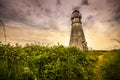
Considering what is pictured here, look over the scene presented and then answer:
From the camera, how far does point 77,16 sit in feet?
119

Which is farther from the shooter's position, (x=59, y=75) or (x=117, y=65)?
(x=117, y=65)

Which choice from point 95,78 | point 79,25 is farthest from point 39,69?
point 79,25

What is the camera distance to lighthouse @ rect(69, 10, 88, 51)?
32.4 m

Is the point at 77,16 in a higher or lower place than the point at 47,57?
higher

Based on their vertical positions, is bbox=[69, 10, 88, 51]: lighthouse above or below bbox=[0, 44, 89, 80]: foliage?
above

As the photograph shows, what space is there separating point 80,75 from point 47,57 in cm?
210

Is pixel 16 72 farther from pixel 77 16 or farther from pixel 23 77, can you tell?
pixel 77 16

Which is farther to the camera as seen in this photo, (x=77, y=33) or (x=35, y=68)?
(x=77, y=33)

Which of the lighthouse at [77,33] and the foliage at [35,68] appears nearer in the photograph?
the foliage at [35,68]

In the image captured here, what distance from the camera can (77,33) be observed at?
33.9 meters

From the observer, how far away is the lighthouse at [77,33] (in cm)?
→ 3241

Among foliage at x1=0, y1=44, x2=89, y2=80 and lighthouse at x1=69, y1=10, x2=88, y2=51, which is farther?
lighthouse at x1=69, y1=10, x2=88, y2=51

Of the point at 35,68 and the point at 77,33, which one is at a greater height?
the point at 77,33

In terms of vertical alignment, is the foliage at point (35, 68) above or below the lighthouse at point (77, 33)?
below
